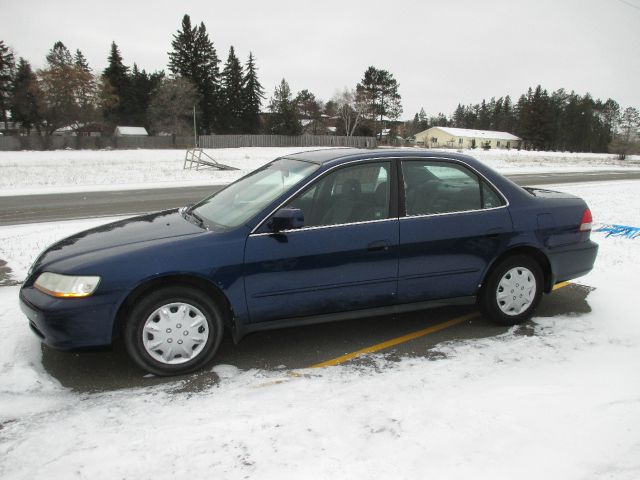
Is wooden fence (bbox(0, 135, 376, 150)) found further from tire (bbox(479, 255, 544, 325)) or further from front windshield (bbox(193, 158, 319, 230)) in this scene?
tire (bbox(479, 255, 544, 325))

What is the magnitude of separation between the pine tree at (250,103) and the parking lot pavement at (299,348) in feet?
253

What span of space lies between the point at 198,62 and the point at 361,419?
8057 centimetres

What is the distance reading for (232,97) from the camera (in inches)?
3061

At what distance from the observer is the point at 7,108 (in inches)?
2456

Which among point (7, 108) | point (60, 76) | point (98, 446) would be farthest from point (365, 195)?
point (7, 108)

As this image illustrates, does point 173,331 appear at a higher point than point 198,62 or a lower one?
lower

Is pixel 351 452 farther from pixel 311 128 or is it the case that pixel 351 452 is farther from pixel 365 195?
pixel 311 128

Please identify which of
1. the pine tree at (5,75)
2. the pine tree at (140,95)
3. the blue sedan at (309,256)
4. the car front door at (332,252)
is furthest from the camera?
the pine tree at (140,95)

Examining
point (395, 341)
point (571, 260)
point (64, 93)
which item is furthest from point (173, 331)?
point (64, 93)

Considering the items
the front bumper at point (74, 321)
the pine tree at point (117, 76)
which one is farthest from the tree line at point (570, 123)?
the front bumper at point (74, 321)

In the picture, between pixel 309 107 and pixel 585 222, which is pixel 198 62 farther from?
pixel 585 222

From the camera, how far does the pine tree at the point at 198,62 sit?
7531cm

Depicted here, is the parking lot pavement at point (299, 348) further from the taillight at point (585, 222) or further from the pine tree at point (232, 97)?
the pine tree at point (232, 97)

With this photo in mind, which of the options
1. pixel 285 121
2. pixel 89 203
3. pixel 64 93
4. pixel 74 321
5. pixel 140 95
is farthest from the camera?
pixel 140 95
